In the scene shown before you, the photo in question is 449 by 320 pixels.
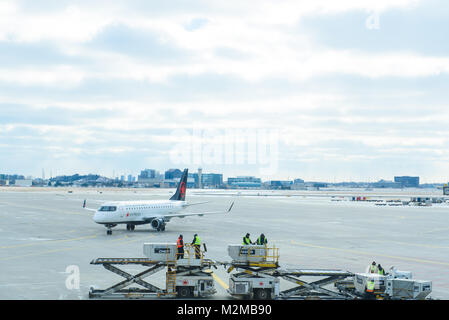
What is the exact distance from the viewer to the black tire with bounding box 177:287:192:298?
25016mm

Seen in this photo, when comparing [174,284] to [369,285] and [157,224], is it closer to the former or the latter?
[369,285]

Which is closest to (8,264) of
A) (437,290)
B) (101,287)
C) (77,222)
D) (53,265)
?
(53,265)

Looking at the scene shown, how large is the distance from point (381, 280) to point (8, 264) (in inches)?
1023

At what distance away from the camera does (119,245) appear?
46312mm

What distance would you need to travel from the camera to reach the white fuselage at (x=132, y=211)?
54.7 m

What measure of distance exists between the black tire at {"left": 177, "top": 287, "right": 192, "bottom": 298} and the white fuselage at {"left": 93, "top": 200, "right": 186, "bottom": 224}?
31.2 metres

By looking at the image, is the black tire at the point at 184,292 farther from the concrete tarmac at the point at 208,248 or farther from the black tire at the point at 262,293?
the black tire at the point at 262,293

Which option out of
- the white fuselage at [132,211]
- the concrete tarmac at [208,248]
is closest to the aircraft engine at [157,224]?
the white fuselage at [132,211]

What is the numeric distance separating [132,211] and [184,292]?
33.0 meters

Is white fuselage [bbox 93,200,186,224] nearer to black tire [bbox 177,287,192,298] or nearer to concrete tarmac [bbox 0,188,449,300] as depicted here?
concrete tarmac [bbox 0,188,449,300]

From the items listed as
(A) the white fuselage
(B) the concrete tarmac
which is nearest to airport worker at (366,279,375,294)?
(B) the concrete tarmac

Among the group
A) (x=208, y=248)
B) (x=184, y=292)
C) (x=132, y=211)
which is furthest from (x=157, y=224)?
(x=184, y=292)

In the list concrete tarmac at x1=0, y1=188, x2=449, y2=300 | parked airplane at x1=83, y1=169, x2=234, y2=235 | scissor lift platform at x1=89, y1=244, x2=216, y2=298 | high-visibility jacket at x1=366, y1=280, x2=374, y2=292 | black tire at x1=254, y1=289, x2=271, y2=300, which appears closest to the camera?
high-visibility jacket at x1=366, y1=280, x2=374, y2=292
